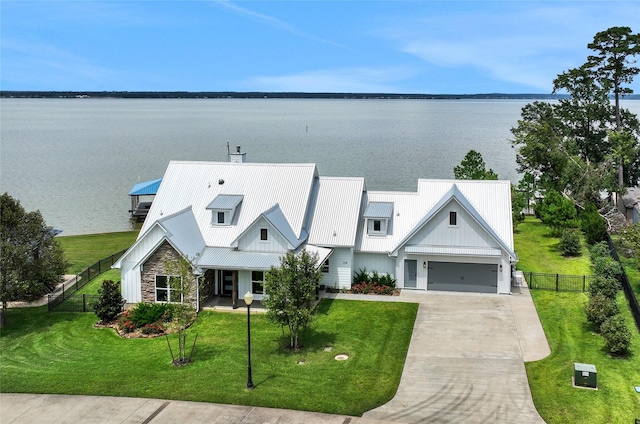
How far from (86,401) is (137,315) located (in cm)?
773

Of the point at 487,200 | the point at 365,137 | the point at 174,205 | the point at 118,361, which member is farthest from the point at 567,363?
the point at 365,137

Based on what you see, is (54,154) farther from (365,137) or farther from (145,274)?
(145,274)

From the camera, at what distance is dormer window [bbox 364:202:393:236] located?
34344 mm

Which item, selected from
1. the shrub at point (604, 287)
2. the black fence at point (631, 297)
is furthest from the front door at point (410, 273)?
the black fence at point (631, 297)

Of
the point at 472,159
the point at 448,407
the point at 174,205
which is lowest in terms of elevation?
the point at 448,407

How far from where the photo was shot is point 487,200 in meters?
35.5

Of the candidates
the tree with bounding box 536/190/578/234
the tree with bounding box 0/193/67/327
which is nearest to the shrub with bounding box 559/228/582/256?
the tree with bounding box 536/190/578/234

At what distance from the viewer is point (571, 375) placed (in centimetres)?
2228

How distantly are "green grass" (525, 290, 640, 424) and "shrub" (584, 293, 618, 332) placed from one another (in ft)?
1.93

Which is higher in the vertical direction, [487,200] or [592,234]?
[487,200]

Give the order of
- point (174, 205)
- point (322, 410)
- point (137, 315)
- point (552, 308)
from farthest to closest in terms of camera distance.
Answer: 1. point (174, 205)
2. point (552, 308)
3. point (137, 315)
4. point (322, 410)

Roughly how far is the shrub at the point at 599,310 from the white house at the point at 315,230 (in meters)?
5.68

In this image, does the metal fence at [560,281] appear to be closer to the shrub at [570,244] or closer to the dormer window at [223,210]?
the shrub at [570,244]

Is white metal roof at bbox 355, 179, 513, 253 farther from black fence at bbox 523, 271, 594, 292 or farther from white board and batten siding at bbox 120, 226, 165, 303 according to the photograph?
white board and batten siding at bbox 120, 226, 165, 303
